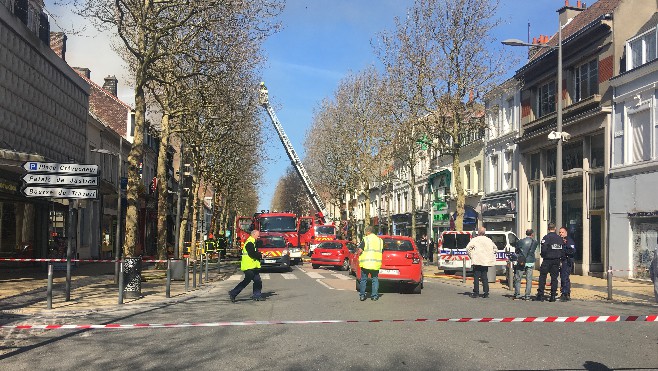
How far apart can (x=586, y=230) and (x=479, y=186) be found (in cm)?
1314

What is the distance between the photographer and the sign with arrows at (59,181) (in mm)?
13625

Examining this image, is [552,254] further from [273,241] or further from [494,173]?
[494,173]

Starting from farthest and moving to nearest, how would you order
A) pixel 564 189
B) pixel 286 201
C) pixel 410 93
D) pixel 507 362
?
pixel 286 201
pixel 410 93
pixel 564 189
pixel 507 362

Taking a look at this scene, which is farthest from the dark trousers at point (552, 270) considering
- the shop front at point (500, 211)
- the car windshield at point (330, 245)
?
the shop front at point (500, 211)

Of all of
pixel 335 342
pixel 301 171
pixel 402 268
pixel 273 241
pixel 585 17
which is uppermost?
pixel 585 17

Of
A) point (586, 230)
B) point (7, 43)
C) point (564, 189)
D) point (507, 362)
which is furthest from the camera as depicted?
point (564, 189)

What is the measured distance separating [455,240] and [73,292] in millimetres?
15991

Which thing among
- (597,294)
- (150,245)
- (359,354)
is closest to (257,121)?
(150,245)

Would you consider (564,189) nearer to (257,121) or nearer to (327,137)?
(257,121)

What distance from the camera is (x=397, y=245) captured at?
55.1 ft

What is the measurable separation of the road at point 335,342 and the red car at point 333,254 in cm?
1794

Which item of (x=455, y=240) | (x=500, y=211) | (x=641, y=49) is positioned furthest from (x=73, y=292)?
(x=500, y=211)

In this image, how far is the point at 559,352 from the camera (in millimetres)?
7727

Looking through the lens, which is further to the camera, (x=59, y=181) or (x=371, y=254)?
(x=371, y=254)
